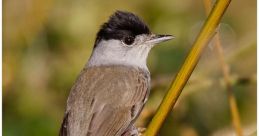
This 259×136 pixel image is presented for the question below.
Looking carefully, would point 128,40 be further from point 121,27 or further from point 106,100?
point 106,100

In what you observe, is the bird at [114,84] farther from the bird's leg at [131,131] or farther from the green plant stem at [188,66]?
the green plant stem at [188,66]

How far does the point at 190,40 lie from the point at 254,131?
176cm

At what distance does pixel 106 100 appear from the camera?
3.94m

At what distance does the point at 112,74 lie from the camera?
4.21m

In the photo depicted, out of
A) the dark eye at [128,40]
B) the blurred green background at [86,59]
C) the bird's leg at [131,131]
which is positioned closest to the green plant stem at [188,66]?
the bird's leg at [131,131]

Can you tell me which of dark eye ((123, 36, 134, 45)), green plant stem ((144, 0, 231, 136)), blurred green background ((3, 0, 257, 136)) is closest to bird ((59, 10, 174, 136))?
dark eye ((123, 36, 134, 45))

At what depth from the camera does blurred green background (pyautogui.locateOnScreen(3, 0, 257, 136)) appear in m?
4.62

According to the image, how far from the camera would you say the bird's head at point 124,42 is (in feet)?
13.4

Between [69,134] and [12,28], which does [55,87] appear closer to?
[12,28]

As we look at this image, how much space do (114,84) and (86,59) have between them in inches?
48.6

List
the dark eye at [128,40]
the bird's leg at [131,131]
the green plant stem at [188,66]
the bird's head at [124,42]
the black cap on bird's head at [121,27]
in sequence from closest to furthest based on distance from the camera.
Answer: the green plant stem at [188,66] → the bird's leg at [131,131] → the black cap on bird's head at [121,27] → the bird's head at [124,42] → the dark eye at [128,40]

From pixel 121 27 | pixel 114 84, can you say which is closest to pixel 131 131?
pixel 114 84

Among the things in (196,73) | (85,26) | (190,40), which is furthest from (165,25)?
(196,73)

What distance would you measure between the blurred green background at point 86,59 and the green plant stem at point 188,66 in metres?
1.28
